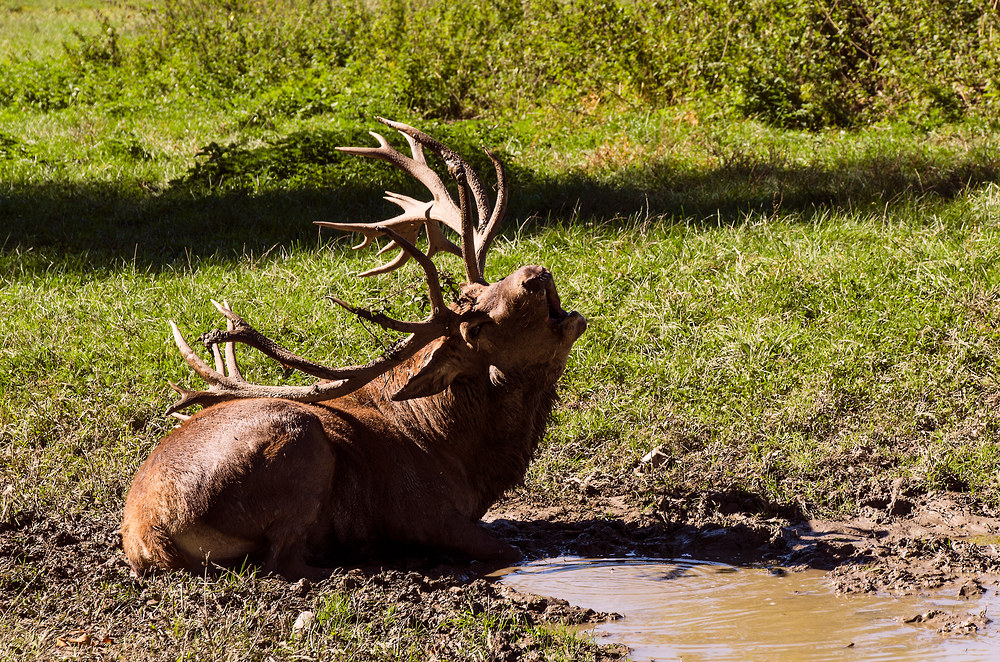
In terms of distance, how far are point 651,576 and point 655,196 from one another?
5.42 m

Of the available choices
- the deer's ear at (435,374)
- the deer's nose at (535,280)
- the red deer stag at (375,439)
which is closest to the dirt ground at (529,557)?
Answer: the red deer stag at (375,439)

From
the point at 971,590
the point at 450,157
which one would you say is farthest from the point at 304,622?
the point at 971,590

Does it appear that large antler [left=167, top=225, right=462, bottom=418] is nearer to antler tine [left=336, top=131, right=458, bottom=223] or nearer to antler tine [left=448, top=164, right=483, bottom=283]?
antler tine [left=448, top=164, right=483, bottom=283]

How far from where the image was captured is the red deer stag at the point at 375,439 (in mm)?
4125

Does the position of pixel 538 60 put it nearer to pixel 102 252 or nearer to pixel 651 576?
pixel 102 252

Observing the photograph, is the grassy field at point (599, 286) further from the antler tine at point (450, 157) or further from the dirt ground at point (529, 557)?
the antler tine at point (450, 157)

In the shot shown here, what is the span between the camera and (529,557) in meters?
4.80

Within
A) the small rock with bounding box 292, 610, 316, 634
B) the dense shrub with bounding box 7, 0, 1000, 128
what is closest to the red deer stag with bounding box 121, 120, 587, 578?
the small rock with bounding box 292, 610, 316, 634

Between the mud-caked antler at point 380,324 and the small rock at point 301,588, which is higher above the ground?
the mud-caked antler at point 380,324

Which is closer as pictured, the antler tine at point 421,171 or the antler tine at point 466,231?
the antler tine at point 466,231

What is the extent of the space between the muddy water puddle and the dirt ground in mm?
94

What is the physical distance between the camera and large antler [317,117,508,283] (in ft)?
15.7

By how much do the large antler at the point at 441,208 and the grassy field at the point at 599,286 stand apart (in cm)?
78

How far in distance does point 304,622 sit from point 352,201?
668 centimetres
